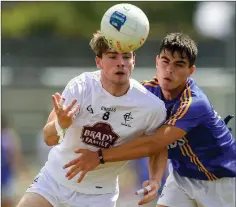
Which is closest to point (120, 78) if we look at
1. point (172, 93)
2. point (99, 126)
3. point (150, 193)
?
point (99, 126)

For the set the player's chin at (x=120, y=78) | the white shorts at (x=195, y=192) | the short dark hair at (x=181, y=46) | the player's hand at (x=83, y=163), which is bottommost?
the white shorts at (x=195, y=192)

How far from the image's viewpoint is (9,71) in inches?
827

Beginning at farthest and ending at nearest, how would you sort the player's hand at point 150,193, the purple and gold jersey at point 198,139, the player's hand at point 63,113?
1. the purple and gold jersey at point 198,139
2. the player's hand at point 150,193
3. the player's hand at point 63,113

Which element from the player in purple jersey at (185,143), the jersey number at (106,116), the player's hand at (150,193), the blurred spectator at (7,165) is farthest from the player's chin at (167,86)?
the blurred spectator at (7,165)

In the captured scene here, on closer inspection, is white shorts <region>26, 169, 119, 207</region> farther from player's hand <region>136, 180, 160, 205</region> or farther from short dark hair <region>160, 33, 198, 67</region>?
short dark hair <region>160, 33, 198, 67</region>

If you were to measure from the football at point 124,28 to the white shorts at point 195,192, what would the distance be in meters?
1.88

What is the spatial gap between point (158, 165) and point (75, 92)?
105cm

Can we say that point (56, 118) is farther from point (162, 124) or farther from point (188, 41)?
point (188, 41)

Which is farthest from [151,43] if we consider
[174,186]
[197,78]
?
[174,186]

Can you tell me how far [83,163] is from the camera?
783 centimetres

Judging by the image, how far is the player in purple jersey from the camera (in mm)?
8047

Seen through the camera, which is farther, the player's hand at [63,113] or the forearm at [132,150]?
the forearm at [132,150]

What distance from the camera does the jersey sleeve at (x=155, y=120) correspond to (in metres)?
8.13

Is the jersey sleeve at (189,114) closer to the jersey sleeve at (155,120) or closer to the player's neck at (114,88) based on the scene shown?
the jersey sleeve at (155,120)
